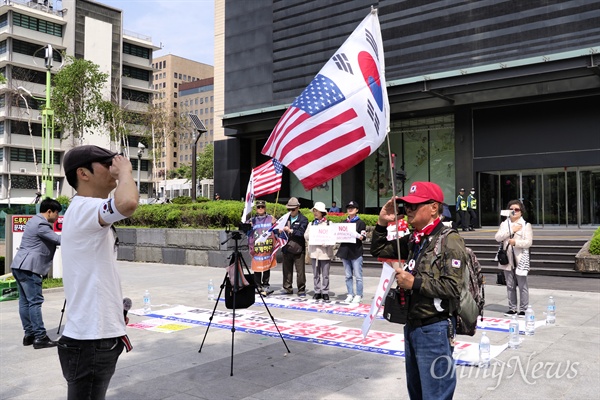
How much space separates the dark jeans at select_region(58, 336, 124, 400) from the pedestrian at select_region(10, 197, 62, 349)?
484cm

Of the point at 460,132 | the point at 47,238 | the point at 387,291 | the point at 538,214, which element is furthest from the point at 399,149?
the point at 387,291

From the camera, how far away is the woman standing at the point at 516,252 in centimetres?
925

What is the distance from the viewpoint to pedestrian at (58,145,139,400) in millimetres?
2906

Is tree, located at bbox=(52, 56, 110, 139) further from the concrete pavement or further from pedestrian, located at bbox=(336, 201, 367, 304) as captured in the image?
the concrete pavement

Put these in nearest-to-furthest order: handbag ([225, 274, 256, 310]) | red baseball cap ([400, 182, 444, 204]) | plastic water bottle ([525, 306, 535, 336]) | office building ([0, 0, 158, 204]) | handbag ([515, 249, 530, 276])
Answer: red baseball cap ([400, 182, 444, 204]) < handbag ([225, 274, 256, 310]) < plastic water bottle ([525, 306, 535, 336]) < handbag ([515, 249, 530, 276]) < office building ([0, 0, 158, 204])

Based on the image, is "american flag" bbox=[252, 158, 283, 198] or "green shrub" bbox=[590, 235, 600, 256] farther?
"green shrub" bbox=[590, 235, 600, 256]

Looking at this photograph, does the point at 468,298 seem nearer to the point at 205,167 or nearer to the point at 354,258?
the point at 354,258

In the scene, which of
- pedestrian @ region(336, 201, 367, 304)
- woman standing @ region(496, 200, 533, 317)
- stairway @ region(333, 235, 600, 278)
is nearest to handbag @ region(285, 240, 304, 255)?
pedestrian @ region(336, 201, 367, 304)

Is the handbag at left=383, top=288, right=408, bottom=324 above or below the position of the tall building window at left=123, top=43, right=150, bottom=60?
below

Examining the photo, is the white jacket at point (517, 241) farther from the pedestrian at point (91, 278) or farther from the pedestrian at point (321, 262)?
the pedestrian at point (91, 278)

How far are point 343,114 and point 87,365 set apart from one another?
135 inches

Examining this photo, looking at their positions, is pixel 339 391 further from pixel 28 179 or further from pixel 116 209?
pixel 28 179

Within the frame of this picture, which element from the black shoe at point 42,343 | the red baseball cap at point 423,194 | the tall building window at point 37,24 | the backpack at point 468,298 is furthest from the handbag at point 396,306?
the tall building window at point 37,24

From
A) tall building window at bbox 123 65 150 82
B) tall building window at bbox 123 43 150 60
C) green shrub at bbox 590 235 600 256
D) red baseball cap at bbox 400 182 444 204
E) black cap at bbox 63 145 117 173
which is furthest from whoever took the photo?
tall building window at bbox 123 43 150 60
